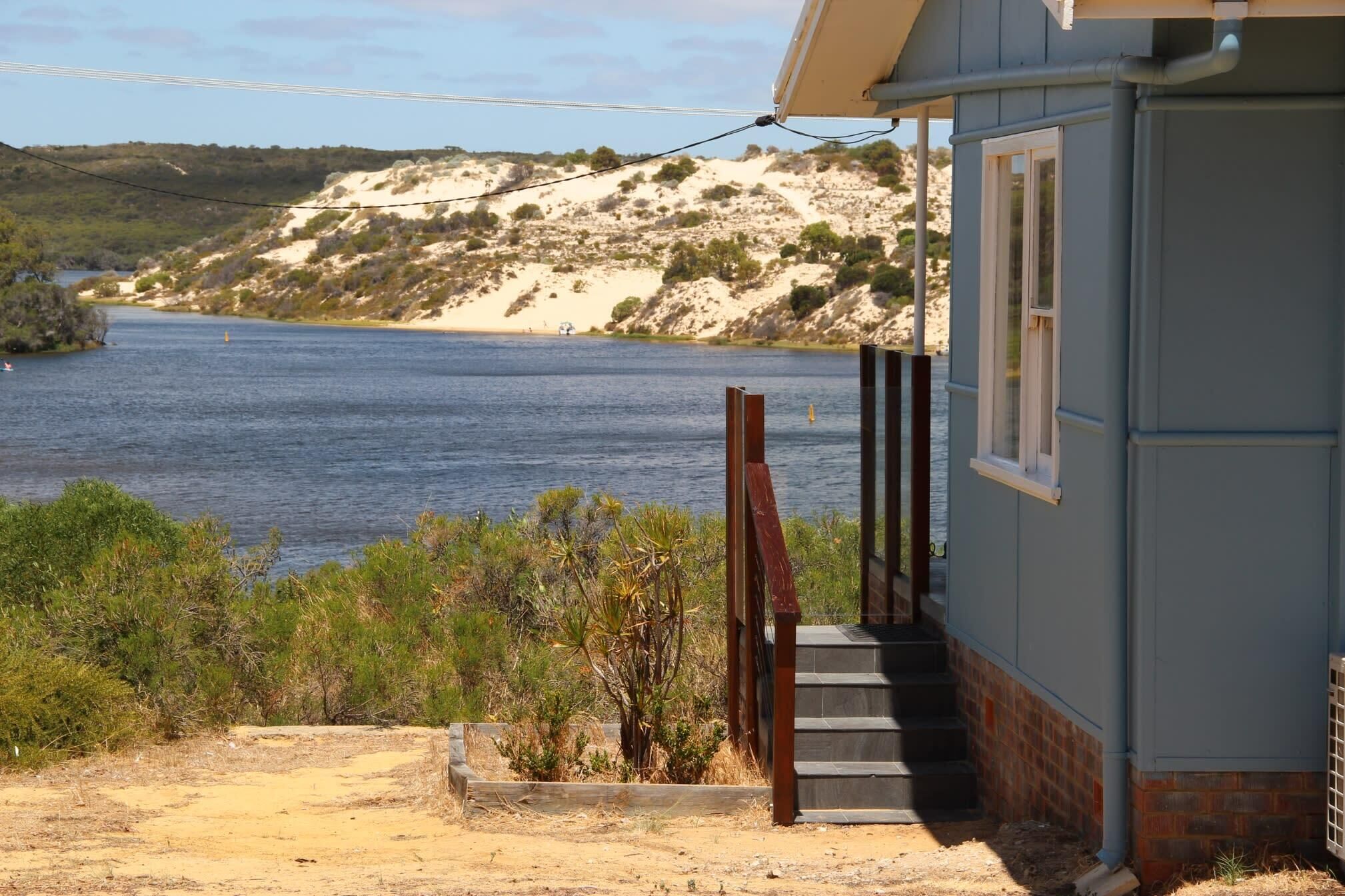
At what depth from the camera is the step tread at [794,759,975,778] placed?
8008 millimetres

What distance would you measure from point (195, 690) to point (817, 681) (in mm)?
4263

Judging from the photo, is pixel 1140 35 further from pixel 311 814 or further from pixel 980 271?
pixel 311 814

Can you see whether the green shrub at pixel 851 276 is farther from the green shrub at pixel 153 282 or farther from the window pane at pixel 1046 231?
the window pane at pixel 1046 231

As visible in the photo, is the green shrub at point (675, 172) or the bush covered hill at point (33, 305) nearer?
the bush covered hill at point (33, 305)

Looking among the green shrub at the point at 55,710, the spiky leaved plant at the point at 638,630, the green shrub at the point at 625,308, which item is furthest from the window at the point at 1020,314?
the green shrub at the point at 625,308

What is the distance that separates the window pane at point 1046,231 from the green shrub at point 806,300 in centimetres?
7029

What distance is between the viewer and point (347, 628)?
1276 cm

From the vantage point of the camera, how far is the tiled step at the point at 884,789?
798 cm

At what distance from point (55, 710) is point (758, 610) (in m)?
4.08

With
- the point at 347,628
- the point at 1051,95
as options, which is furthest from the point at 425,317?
the point at 1051,95

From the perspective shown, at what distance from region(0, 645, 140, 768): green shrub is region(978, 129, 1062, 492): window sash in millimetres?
5351

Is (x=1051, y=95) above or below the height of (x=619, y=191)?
below

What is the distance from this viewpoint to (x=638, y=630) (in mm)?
8852

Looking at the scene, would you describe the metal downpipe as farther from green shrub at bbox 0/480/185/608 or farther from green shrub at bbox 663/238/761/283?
green shrub at bbox 663/238/761/283
